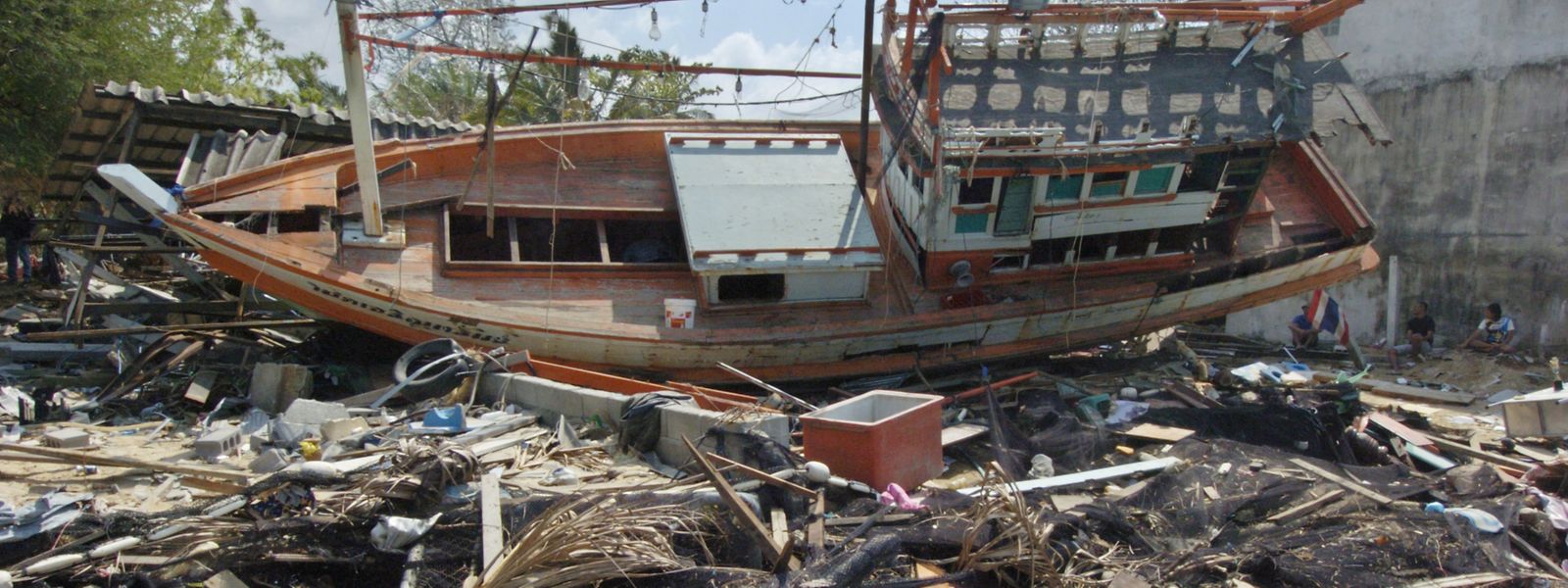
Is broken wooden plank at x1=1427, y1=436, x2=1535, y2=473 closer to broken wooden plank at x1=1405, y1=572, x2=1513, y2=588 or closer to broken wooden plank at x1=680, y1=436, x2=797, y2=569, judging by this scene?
broken wooden plank at x1=1405, y1=572, x2=1513, y2=588

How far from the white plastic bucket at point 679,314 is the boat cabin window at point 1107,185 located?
4312 mm

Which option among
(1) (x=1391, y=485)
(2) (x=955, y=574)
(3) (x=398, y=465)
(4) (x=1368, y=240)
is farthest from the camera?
(4) (x=1368, y=240)

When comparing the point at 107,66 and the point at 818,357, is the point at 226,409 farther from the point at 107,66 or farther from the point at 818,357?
the point at 107,66

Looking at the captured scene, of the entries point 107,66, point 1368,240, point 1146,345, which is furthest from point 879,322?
point 107,66

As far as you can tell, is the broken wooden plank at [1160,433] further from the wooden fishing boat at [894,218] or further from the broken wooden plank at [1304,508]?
the wooden fishing boat at [894,218]

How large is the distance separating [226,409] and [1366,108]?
11532 mm

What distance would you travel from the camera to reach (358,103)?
907 cm

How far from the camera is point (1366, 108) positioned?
10.6 meters

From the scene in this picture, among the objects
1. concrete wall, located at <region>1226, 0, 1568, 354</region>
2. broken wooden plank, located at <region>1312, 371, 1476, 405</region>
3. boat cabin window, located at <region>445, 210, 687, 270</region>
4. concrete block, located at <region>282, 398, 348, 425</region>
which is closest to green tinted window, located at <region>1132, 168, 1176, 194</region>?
broken wooden plank, located at <region>1312, 371, 1476, 405</region>

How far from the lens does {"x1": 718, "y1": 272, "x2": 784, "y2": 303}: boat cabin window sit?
1046cm

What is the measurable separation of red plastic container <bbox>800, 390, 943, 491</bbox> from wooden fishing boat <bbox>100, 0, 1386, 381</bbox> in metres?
3.63

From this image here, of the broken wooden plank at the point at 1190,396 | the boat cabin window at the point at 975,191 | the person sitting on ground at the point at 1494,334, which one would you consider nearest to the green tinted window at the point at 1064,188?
the boat cabin window at the point at 975,191

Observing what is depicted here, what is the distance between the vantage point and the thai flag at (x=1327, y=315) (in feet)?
41.3

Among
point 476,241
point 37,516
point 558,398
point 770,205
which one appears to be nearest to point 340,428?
point 558,398
